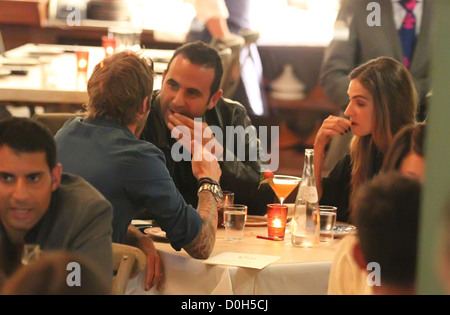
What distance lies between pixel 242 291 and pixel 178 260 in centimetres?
24

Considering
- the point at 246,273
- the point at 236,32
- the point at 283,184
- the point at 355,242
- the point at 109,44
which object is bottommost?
the point at 246,273

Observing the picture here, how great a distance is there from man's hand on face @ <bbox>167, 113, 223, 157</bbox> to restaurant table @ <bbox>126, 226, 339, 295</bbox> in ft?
1.14

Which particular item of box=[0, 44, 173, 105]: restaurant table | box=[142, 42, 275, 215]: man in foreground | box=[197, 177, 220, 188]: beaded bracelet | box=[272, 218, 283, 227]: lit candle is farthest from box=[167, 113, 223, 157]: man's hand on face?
box=[0, 44, 173, 105]: restaurant table

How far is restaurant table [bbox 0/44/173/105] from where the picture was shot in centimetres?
377

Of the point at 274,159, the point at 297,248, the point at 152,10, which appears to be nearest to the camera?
the point at 297,248

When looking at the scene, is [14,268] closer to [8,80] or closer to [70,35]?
[8,80]

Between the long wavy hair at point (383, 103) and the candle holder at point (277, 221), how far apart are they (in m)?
0.22

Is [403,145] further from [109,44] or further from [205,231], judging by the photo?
[109,44]

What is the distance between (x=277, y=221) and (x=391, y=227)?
0.97 m

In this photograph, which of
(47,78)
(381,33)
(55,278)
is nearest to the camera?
(55,278)

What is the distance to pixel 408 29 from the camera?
362 cm

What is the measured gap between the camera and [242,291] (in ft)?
6.06

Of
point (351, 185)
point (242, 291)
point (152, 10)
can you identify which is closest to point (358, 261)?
point (242, 291)

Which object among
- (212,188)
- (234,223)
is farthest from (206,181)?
(234,223)
